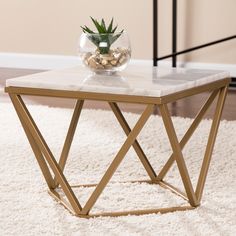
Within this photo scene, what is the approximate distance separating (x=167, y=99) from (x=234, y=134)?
109 centimetres

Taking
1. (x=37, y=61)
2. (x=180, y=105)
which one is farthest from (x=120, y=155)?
(x=37, y=61)

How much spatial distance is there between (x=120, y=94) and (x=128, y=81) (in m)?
0.11

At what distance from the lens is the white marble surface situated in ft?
5.36

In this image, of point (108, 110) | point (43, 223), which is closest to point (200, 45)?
point (108, 110)

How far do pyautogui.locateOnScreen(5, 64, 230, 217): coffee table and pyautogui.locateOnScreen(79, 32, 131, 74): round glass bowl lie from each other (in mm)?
30

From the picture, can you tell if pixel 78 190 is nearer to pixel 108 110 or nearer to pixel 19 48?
pixel 108 110

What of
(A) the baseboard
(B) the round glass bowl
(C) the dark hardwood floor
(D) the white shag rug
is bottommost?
(A) the baseboard

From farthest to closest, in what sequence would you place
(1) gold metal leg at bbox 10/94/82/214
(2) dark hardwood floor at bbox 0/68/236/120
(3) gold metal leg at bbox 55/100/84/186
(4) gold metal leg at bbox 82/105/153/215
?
(2) dark hardwood floor at bbox 0/68/236/120, (3) gold metal leg at bbox 55/100/84/186, (1) gold metal leg at bbox 10/94/82/214, (4) gold metal leg at bbox 82/105/153/215

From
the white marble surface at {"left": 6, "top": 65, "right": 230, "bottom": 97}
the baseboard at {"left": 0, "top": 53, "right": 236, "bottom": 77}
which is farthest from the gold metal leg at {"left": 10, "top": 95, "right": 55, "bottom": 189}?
the baseboard at {"left": 0, "top": 53, "right": 236, "bottom": 77}

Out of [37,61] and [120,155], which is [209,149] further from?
[37,61]

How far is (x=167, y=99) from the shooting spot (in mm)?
1607

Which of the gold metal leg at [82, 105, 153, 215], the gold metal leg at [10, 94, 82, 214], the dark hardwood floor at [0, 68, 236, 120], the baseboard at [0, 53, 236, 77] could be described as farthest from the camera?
the baseboard at [0, 53, 236, 77]

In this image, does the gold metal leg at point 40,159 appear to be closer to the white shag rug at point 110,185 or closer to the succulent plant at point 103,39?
the white shag rug at point 110,185

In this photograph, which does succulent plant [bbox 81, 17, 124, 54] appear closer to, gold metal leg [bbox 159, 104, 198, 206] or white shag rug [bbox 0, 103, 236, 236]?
gold metal leg [bbox 159, 104, 198, 206]
